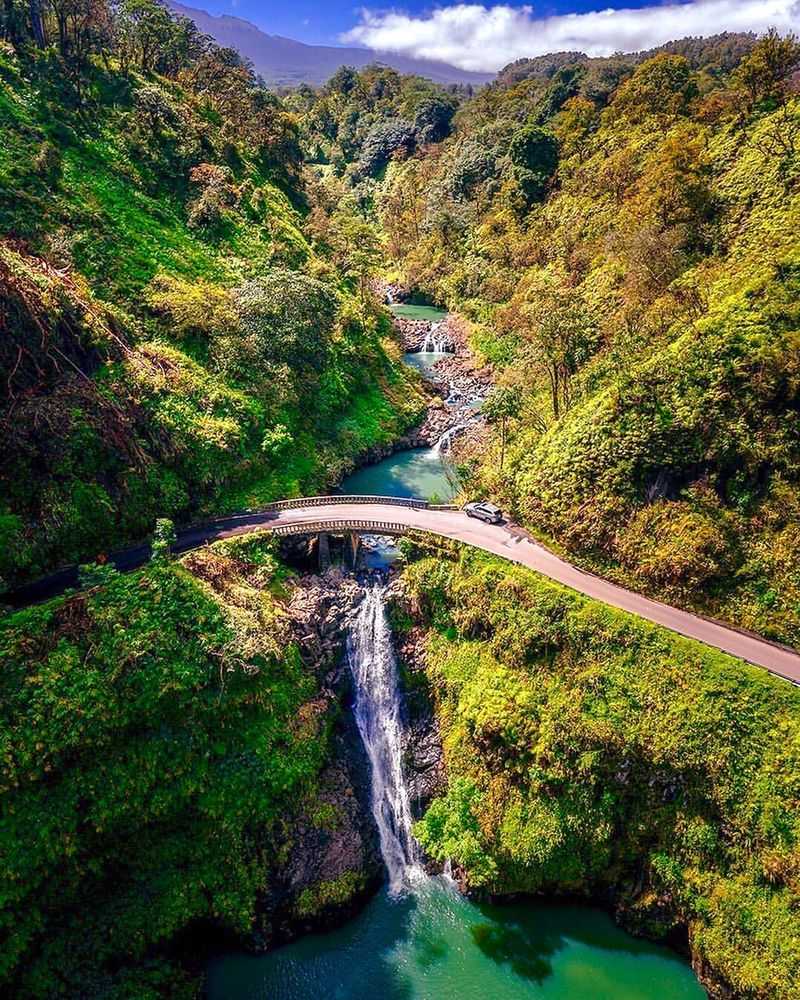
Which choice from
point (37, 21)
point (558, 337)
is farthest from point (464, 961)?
point (37, 21)

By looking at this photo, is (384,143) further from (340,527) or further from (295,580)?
(295,580)

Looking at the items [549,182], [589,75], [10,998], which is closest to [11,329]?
[10,998]

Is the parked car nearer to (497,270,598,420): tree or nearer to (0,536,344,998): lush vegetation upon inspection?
(497,270,598,420): tree

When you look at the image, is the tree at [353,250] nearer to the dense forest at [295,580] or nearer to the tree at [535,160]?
the dense forest at [295,580]

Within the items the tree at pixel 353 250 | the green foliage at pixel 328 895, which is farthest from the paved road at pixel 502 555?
the tree at pixel 353 250

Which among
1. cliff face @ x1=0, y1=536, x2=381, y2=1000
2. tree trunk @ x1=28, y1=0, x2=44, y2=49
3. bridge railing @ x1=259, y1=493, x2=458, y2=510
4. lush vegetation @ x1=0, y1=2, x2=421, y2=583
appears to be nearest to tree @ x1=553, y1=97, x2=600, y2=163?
lush vegetation @ x1=0, y1=2, x2=421, y2=583

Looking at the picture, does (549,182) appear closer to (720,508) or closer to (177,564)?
(720,508)
